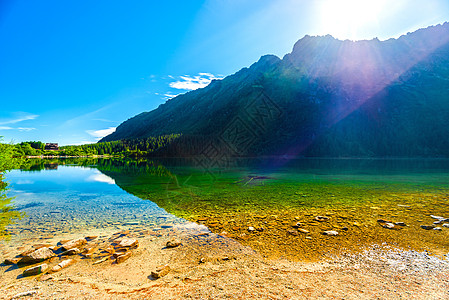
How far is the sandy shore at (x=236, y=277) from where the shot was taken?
720 cm

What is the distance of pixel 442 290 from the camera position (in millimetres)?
7328

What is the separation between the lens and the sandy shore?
720 centimetres

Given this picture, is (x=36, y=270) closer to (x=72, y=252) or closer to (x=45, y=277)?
(x=45, y=277)

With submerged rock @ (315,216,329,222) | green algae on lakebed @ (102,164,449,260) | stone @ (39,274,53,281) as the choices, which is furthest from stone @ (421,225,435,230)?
stone @ (39,274,53,281)

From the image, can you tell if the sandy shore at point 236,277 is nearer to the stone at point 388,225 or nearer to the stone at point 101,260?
the stone at point 101,260

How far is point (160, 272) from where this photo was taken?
8.54 m

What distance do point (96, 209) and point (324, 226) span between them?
66.7 ft

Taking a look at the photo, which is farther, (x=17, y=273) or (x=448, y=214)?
(x=448, y=214)

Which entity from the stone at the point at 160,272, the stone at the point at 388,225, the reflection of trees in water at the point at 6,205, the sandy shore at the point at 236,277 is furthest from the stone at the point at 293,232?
the reflection of trees in water at the point at 6,205

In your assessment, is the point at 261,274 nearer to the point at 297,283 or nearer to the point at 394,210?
the point at 297,283

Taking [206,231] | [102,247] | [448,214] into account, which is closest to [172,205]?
[206,231]

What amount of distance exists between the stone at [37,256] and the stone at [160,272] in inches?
223

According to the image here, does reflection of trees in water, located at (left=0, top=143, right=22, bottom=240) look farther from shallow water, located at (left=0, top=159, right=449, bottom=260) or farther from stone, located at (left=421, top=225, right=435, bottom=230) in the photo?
stone, located at (left=421, top=225, right=435, bottom=230)

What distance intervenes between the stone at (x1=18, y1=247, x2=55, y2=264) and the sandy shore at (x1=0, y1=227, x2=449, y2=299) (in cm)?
34
